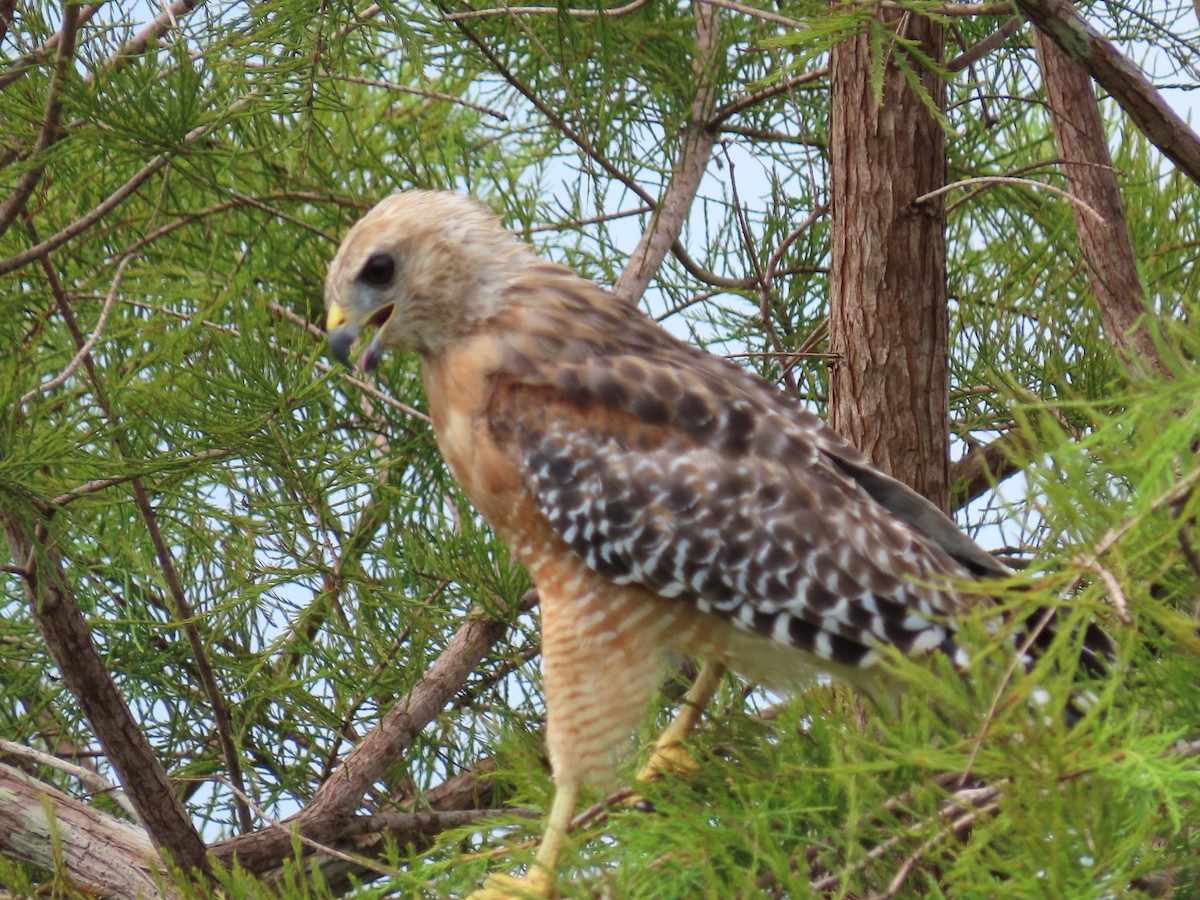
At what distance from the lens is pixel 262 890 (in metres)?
2.59

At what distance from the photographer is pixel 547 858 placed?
2.65 meters

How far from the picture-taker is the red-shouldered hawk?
2.98 meters

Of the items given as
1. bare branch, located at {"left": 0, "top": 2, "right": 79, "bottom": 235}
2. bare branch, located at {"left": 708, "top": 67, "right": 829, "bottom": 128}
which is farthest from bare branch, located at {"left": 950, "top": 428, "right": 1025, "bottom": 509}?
bare branch, located at {"left": 0, "top": 2, "right": 79, "bottom": 235}

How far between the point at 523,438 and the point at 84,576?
215cm

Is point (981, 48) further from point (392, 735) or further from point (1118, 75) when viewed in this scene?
point (392, 735)

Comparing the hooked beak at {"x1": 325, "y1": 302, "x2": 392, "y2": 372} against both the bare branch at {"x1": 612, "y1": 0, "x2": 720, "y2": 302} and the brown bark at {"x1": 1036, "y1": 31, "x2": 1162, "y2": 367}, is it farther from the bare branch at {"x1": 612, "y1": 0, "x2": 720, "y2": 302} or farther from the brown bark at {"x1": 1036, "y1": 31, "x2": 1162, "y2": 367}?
the brown bark at {"x1": 1036, "y1": 31, "x2": 1162, "y2": 367}

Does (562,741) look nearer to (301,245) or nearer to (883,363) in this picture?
(883,363)

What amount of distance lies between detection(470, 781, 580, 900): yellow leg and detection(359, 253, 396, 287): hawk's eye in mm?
1132

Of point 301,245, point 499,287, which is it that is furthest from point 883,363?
point 301,245

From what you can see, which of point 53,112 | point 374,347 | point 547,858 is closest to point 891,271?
point 374,347

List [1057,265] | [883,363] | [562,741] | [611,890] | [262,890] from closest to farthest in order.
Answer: [611,890]
[262,890]
[562,741]
[883,363]
[1057,265]

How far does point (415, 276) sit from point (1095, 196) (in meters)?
1.64

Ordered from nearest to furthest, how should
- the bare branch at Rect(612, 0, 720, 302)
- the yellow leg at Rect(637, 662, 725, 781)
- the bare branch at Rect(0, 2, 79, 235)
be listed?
the yellow leg at Rect(637, 662, 725, 781) → the bare branch at Rect(0, 2, 79, 235) → the bare branch at Rect(612, 0, 720, 302)

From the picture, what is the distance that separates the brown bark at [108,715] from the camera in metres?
3.28
